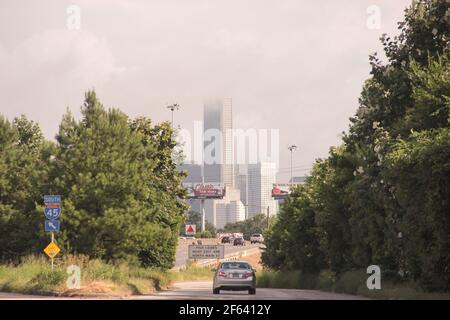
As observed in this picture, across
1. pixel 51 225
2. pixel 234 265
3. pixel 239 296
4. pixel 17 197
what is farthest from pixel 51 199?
pixel 17 197

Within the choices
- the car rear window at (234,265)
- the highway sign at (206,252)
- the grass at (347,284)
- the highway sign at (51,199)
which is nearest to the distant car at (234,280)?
the car rear window at (234,265)

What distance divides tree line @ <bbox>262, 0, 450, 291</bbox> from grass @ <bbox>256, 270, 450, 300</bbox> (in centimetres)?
58

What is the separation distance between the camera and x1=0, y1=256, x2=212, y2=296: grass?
2791 centimetres

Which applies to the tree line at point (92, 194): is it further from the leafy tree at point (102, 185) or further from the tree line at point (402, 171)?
the tree line at point (402, 171)

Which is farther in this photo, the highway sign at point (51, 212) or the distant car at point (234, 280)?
the distant car at point (234, 280)

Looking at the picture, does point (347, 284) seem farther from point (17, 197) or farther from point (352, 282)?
point (17, 197)

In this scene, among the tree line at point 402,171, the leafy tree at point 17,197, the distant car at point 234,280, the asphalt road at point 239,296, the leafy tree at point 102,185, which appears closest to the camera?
the tree line at point 402,171

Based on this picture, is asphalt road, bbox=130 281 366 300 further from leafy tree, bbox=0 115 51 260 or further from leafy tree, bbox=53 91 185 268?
leafy tree, bbox=0 115 51 260

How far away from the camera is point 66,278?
28781 millimetres

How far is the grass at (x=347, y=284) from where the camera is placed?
26953mm

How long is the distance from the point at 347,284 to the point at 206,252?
30823 mm

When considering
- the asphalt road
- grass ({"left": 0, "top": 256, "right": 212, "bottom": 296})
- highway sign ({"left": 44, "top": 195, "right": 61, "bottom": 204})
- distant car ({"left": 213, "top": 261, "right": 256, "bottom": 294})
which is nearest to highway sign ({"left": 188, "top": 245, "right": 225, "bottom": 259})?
grass ({"left": 0, "top": 256, "right": 212, "bottom": 296})

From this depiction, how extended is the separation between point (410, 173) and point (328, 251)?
19.6m

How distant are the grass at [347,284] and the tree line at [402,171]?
58 cm
